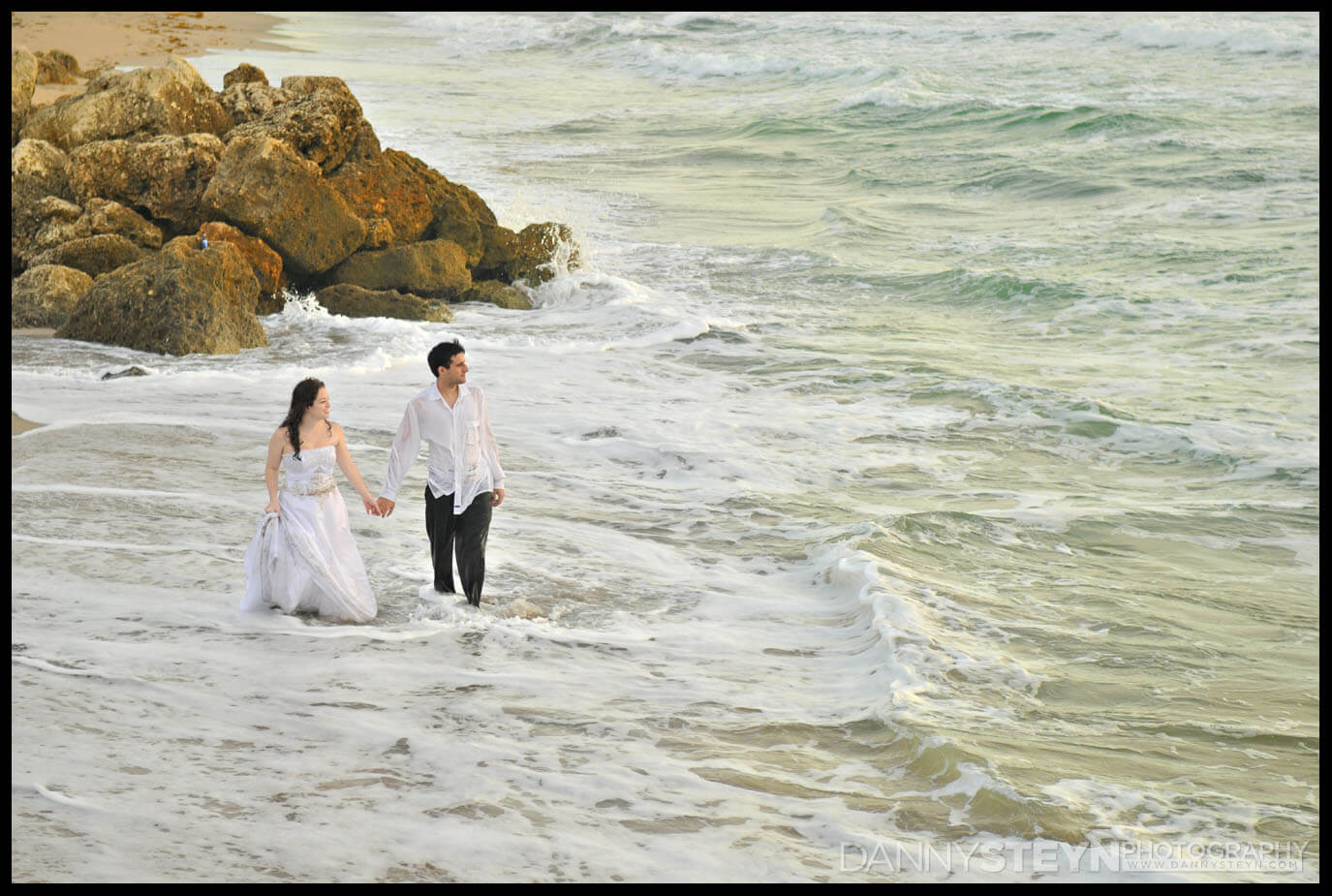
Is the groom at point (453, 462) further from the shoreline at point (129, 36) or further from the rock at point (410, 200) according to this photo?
the shoreline at point (129, 36)

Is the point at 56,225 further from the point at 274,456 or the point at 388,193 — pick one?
the point at 274,456

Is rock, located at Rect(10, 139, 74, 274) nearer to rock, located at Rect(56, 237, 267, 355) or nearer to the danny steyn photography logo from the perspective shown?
rock, located at Rect(56, 237, 267, 355)

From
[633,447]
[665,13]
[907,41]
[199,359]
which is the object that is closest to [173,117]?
[199,359]

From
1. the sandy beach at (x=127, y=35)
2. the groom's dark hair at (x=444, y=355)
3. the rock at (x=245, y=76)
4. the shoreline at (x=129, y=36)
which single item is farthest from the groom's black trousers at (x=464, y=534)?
the shoreline at (x=129, y=36)

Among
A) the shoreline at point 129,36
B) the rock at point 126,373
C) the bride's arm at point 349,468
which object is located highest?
the shoreline at point 129,36

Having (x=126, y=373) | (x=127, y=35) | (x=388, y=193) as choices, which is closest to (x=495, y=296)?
(x=388, y=193)

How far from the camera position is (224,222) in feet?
46.0

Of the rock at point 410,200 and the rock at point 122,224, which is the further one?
the rock at point 410,200

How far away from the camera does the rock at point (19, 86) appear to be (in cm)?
1581

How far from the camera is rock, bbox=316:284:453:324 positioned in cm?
1398

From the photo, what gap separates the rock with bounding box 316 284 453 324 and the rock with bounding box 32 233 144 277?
1944 millimetres

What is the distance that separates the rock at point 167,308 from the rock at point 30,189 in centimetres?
205

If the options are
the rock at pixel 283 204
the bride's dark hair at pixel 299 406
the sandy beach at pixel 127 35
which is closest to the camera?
the bride's dark hair at pixel 299 406

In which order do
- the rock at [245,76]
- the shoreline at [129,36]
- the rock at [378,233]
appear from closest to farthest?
the rock at [378,233], the rock at [245,76], the shoreline at [129,36]
